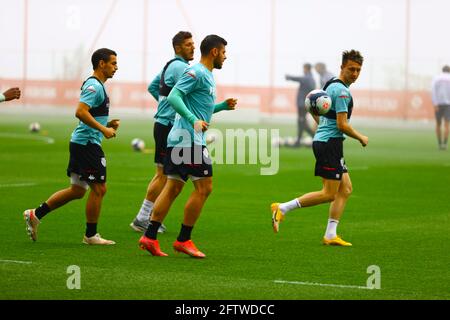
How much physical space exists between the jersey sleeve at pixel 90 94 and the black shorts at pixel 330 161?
2670 millimetres

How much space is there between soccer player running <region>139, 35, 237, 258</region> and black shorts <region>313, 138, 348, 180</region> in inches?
68.4

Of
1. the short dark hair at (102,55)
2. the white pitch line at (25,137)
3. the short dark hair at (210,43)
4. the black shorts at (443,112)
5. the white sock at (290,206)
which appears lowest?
the white sock at (290,206)

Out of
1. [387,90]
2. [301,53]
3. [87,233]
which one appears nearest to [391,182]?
[87,233]

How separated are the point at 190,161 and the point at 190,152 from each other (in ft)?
0.31

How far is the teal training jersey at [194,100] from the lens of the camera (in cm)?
1174

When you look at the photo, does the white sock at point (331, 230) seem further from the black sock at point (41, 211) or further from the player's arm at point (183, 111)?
the black sock at point (41, 211)

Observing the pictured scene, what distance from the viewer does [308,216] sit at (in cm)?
1598

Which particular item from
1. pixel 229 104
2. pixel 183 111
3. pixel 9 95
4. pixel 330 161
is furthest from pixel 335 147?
pixel 9 95

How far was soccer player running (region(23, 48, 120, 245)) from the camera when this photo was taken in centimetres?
1270

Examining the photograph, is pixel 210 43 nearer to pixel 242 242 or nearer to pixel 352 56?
pixel 352 56

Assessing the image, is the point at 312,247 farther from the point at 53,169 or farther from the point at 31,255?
the point at 53,169

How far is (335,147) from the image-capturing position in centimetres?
1307

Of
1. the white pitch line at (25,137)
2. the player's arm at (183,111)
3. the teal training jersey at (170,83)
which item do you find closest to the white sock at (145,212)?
the teal training jersey at (170,83)

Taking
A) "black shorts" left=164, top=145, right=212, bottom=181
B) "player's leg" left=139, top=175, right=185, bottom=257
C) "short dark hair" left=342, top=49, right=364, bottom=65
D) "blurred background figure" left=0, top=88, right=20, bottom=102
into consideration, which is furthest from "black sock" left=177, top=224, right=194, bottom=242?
"short dark hair" left=342, top=49, right=364, bottom=65
